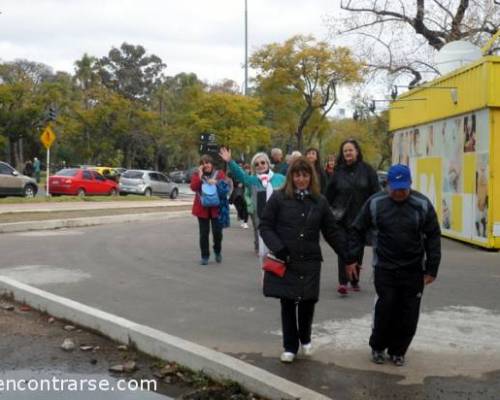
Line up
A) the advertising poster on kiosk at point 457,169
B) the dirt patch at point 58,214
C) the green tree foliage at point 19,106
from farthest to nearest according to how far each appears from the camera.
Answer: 1. the green tree foliage at point 19,106
2. the dirt patch at point 58,214
3. the advertising poster on kiosk at point 457,169

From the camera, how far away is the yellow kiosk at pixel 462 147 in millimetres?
11930

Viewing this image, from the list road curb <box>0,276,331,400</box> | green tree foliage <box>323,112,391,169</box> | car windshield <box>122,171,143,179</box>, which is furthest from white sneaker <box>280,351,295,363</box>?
green tree foliage <box>323,112,391,169</box>

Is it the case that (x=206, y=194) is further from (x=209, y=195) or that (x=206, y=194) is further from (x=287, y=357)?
(x=287, y=357)

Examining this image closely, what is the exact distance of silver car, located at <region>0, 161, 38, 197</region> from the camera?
2770 cm

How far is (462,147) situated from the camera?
13234 mm

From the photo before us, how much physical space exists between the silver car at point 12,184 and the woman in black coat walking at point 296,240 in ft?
80.4

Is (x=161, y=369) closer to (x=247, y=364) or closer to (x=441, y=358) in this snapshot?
(x=247, y=364)

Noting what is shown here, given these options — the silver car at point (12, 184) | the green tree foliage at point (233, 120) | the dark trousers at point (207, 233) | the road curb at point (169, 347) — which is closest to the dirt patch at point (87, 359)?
the road curb at point (169, 347)

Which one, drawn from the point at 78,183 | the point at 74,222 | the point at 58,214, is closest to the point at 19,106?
the point at 78,183

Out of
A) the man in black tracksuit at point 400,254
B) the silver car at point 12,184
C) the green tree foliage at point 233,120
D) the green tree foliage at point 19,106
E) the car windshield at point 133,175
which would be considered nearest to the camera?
the man in black tracksuit at point 400,254

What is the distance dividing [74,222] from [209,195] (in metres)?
8.18

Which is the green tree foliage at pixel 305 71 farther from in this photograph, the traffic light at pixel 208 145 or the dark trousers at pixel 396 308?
the dark trousers at pixel 396 308

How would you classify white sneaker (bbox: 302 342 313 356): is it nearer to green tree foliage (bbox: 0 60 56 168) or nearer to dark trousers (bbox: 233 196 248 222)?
dark trousers (bbox: 233 196 248 222)

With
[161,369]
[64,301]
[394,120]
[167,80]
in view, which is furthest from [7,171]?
[167,80]
